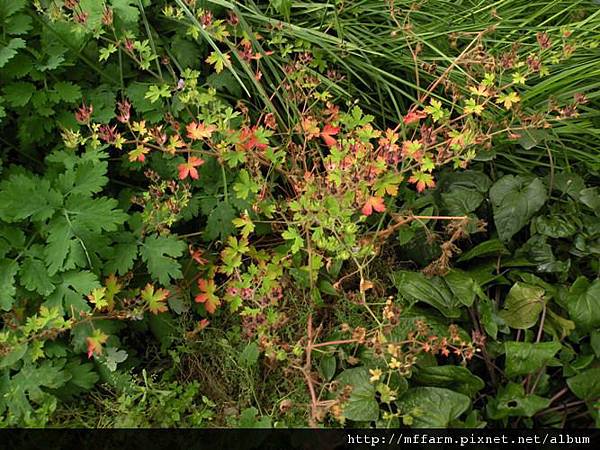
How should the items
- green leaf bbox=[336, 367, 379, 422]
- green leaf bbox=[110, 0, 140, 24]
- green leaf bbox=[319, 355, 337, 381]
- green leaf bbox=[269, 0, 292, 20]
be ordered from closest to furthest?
green leaf bbox=[336, 367, 379, 422], green leaf bbox=[319, 355, 337, 381], green leaf bbox=[110, 0, 140, 24], green leaf bbox=[269, 0, 292, 20]

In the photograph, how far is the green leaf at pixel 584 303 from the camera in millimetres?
1630

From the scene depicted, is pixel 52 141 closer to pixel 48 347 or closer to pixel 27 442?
pixel 48 347

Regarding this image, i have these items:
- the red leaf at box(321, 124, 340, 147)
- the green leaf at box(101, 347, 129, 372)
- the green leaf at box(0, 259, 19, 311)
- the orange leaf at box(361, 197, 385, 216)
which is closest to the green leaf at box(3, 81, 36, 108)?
the green leaf at box(0, 259, 19, 311)

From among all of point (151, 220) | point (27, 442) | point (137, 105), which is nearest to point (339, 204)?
point (151, 220)

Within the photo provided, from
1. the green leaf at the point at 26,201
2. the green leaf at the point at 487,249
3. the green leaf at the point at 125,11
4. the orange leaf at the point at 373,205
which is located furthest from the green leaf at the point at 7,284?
the green leaf at the point at 487,249

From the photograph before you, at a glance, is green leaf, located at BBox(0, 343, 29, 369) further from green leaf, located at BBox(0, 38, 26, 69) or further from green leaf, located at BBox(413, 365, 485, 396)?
green leaf, located at BBox(413, 365, 485, 396)

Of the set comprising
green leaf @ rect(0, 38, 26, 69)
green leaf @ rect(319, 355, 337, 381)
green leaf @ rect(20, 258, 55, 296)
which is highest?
green leaf @ rect(0, 38, 26, 69)

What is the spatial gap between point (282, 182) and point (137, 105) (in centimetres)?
49

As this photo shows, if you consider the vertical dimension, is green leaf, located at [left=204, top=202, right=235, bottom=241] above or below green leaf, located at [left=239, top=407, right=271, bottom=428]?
above

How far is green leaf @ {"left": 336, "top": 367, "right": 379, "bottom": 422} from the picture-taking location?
1514mm

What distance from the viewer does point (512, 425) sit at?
161cm

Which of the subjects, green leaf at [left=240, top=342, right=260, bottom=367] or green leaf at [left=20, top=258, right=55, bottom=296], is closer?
green leaf at [left=20, top=258, right=55, bottom=296]

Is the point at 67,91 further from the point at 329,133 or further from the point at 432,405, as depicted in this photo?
the point at 432,405

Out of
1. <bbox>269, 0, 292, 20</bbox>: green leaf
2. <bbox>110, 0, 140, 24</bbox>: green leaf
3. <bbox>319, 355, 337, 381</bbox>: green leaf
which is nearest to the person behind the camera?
<bbox>319, 355, 337, 381</bbox>: green leaf
